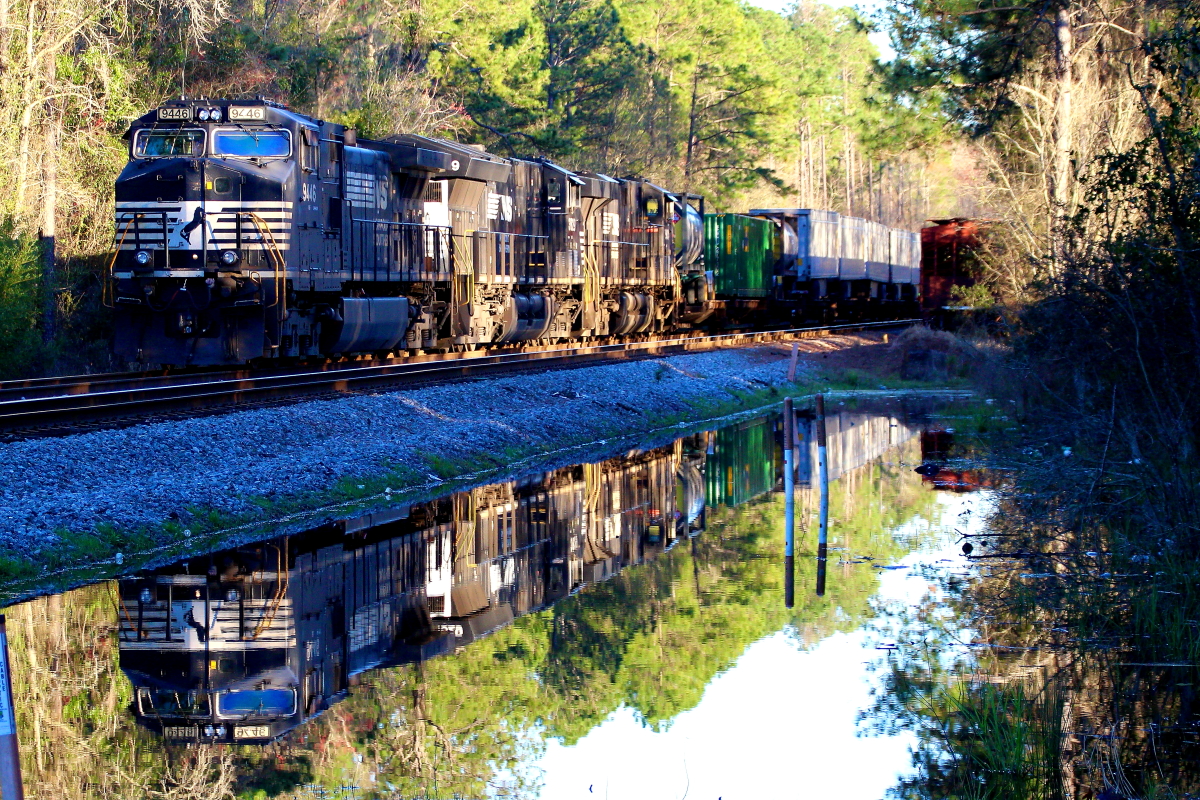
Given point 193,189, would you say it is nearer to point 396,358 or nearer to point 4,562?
point 396,358

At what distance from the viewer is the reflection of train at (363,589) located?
748 centimetres

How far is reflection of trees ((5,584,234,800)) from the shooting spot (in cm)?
624

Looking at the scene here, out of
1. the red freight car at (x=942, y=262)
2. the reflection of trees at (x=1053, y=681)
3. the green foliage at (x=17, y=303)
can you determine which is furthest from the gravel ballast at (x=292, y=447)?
the red freight car at (x=942, y=262)

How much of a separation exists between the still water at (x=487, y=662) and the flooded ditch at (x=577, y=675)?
24 mm

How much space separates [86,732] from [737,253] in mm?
33095

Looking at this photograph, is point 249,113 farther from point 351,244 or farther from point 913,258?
point 913,258

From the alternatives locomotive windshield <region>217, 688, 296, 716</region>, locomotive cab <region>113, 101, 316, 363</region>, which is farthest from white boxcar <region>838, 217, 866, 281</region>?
locomotive windshield <region>217, 688, 296, 716</region>

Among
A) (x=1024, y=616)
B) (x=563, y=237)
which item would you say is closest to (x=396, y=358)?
(x=563, y=237)

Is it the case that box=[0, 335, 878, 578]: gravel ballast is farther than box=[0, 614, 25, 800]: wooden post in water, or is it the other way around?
box=[0, 335, 878, 578]: gravel ballast

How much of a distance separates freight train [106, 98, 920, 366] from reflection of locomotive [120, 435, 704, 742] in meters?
5.94

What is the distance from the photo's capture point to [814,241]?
42688mm

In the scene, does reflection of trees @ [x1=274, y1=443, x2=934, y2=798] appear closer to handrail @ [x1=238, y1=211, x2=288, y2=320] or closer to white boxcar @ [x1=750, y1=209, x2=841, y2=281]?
handrail @ [x1=238, y1=211, x2=288, y2=320]

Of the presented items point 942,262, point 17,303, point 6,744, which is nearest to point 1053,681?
point 6,744

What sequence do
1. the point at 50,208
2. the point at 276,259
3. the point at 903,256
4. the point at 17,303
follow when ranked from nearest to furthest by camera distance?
the point at 276,259
the point at 17,303
the point at 50,208
the point at 903,256
